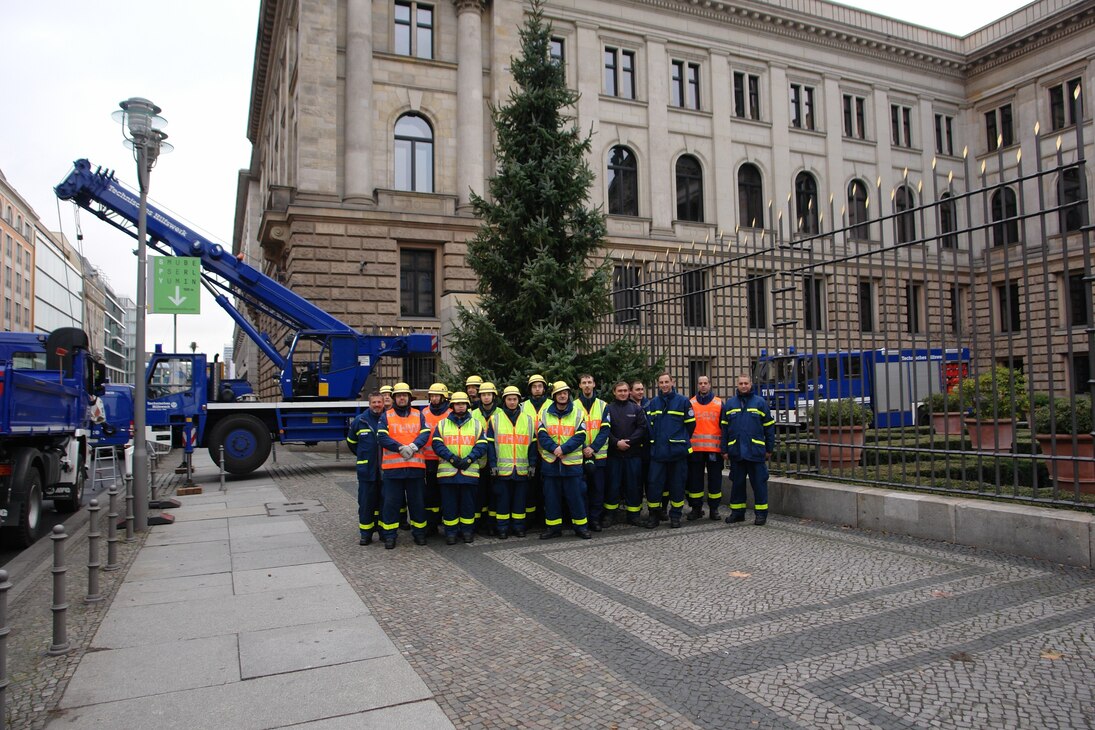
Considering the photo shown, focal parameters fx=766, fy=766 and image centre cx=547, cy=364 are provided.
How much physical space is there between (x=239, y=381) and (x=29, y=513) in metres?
10.5

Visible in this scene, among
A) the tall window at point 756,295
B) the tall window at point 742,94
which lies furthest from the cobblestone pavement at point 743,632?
the tall window at point 742,94

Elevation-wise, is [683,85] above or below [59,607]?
above

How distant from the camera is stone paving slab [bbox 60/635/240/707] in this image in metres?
4.66

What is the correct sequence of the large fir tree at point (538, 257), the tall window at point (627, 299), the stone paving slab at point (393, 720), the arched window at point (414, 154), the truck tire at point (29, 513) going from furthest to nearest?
the arched window at point (414, 154)
the tall window at point (627, 299)
the large fir tree at point (538, 257)
the truck tire at point (29, 513)
the stone paving slab at point (393, 720)

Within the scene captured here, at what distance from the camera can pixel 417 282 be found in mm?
27344

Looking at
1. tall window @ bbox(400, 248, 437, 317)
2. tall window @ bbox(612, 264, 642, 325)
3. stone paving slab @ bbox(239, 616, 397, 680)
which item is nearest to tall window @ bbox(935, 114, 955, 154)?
tall window @ bbox(400, 248, 437, 317)

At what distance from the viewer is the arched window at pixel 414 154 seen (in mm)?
27672

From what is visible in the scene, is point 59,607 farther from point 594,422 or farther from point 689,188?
point 689,188

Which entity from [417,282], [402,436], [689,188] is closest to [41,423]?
[402,436]

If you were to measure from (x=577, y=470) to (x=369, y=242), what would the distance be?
19.3 meters

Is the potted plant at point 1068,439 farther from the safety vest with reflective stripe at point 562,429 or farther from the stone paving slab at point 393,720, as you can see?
the stone paving slab at point 393,720

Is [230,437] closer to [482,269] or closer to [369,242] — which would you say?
[482,269]

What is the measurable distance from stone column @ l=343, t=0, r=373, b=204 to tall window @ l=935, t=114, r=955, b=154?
92.8 ft

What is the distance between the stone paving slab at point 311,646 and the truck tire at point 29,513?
560 centimetres
